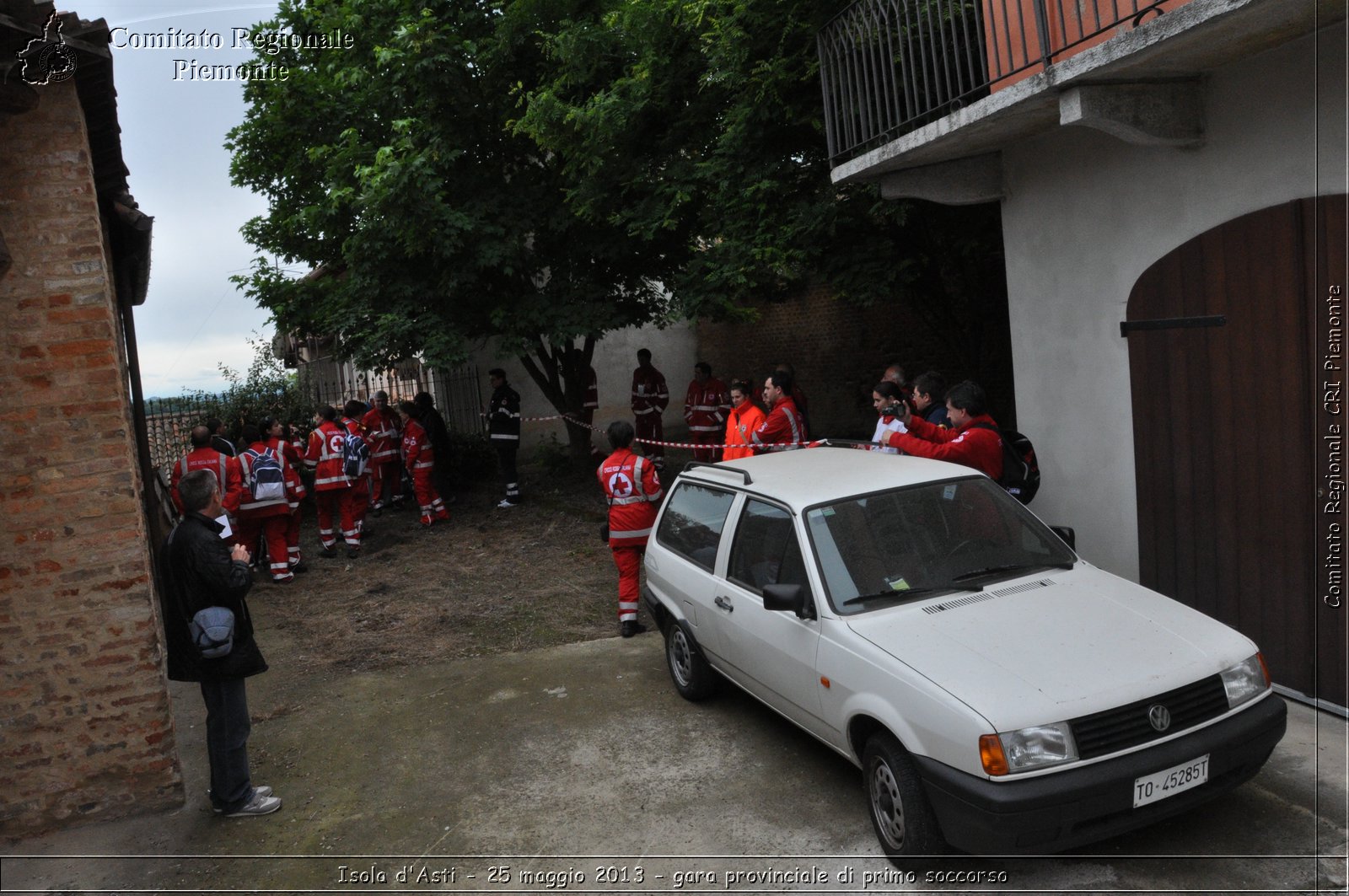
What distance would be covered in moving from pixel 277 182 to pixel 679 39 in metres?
7.64

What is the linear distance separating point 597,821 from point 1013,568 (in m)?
2.50

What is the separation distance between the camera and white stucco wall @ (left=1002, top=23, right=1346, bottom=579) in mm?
5242

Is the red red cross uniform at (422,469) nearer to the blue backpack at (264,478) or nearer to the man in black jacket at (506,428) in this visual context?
the man in black jacket at (506,428)

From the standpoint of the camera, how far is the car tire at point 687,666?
618 centimetres

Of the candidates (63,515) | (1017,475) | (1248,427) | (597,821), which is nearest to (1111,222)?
(1248,427)

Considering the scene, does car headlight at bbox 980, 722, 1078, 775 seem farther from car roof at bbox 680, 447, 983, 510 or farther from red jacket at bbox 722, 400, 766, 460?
red jacket at bbox 722, 400, 766, 460

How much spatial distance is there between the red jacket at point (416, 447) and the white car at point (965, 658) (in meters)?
8.33

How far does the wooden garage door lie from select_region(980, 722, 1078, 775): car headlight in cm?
261

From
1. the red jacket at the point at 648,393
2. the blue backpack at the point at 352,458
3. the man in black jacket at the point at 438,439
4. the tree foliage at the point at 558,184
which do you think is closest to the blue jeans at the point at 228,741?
the tree foliage at the point at 558,184

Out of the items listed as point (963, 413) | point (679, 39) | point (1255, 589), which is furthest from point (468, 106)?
point (1255, 589)

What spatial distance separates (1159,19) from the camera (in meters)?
5.15

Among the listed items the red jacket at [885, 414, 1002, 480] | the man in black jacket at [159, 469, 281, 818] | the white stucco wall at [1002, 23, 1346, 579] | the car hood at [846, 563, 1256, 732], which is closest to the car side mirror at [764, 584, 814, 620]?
the car hood at [846, 563, 1256, 732]

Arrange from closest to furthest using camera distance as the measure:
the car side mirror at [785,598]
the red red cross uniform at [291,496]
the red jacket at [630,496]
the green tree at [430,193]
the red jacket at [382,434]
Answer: the car side mirror at [785,598] → the red jacket at [630,496] → the red red cross uniform at [291,496] → the green tree at [430,193] → the red jacket at [382,434]

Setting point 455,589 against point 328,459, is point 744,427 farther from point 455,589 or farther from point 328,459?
point 328,459
